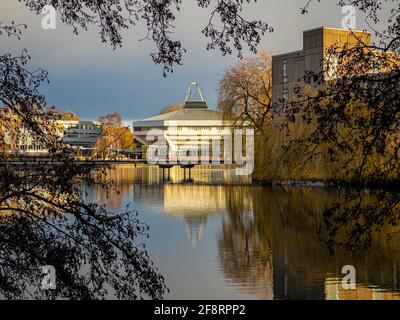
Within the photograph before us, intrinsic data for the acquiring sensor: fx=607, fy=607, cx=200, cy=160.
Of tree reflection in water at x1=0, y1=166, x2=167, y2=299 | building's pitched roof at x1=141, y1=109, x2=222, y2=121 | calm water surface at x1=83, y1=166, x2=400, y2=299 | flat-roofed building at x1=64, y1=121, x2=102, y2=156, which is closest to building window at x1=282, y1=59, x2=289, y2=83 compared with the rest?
flat-roofed building at x1=64, y1=121, x2=102, y2=156

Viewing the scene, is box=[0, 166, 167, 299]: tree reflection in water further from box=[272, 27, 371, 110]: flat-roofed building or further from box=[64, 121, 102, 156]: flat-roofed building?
box=[272, 27, 371, 110]: flat-roofed building

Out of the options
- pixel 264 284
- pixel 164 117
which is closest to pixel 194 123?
pixel 164 117

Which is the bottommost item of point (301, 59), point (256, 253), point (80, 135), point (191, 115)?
point (256, 253)

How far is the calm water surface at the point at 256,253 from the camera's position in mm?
9641

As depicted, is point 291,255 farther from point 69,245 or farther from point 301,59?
point 301,59

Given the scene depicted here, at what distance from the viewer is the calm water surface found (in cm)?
964

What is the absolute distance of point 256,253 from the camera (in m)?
13.2

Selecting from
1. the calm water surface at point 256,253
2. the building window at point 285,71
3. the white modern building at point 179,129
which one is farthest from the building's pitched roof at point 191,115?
the calm water surface at point 256,253

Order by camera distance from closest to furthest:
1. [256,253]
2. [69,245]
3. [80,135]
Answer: [69,245] < [256,253] < [80,135]

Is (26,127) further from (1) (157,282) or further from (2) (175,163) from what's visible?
(2) (175,163)

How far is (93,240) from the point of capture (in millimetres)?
3521

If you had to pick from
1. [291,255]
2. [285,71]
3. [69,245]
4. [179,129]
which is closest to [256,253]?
[291,255]

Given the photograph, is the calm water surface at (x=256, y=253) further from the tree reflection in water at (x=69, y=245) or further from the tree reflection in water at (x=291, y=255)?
the tree reflection in water at (x=69, y=245)
